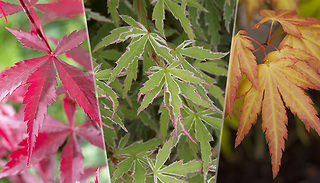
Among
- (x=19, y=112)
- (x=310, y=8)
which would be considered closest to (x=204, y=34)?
(x=310, y=8)

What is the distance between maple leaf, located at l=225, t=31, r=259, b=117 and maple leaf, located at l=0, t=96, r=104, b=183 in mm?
238

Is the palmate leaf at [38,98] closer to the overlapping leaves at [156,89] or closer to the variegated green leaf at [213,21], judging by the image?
the overlapping leaves at [156,89]

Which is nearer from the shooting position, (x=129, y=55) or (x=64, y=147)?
(x=129, y=55)

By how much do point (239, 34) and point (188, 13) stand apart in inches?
2.9

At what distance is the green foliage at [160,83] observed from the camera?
33 centimetres

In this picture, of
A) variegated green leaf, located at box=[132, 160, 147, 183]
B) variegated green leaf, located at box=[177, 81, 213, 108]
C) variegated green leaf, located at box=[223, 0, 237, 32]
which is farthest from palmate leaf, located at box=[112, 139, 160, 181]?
variegated green leaf, located at box=[223, 0, 237, 32]

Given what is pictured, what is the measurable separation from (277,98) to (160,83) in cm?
17

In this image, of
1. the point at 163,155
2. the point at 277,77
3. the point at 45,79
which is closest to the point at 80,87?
the point at 45,79

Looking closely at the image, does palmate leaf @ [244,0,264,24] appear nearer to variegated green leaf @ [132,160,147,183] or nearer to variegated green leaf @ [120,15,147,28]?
variegated green leaf @ [120,15,147,28]

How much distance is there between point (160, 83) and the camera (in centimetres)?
33

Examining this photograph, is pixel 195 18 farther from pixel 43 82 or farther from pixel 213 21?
pixel 43 82

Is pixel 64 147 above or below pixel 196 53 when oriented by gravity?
below

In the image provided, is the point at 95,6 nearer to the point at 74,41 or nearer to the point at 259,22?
the point at 74,41

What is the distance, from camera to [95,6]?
0.36 metres
